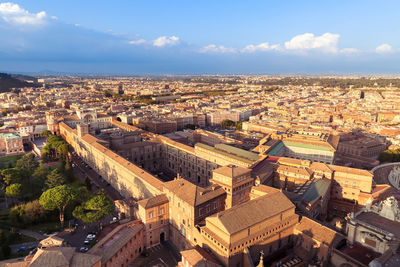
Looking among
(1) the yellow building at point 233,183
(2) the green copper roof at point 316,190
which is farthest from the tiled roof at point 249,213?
(2) the green copper roof at point 316,190

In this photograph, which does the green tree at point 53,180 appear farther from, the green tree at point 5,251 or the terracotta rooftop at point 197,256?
the terracotta rooftop at point 197,256

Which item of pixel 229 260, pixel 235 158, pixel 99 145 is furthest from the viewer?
pixel 99 145

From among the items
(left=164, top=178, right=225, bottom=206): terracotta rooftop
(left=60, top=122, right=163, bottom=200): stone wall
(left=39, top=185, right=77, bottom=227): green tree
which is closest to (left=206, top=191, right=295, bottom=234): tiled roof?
(left=164, top=178, right=225, bottom=206): terracotta rooftop

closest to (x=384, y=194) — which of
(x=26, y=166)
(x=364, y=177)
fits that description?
(x=364, y=177)

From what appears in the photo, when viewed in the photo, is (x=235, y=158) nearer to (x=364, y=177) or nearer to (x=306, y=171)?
(x=306, y=171)

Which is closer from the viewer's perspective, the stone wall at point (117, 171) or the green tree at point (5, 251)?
the green tree at point (5, 251)

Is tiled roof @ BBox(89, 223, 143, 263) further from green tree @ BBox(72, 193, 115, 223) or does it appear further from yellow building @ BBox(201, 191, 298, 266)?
yellow building @ BBox(201, 191, 298, 266)

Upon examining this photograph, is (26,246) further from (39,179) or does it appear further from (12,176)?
(12,176)

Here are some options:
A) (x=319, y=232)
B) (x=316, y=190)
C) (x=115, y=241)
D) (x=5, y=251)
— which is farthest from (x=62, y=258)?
(x=316, y=190)

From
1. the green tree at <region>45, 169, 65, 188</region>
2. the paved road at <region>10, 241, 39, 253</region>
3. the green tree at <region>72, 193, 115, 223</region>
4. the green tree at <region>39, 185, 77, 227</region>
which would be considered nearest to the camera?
the paved road at <region>10, 241, 39, 253</region>

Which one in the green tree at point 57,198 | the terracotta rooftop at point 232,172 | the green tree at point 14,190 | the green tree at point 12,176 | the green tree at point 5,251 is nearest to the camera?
the green tree at point 5,251

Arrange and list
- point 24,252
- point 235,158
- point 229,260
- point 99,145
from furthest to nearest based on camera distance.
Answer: point 99,145 < point 235,158 < point 24,252 < point 229,260
